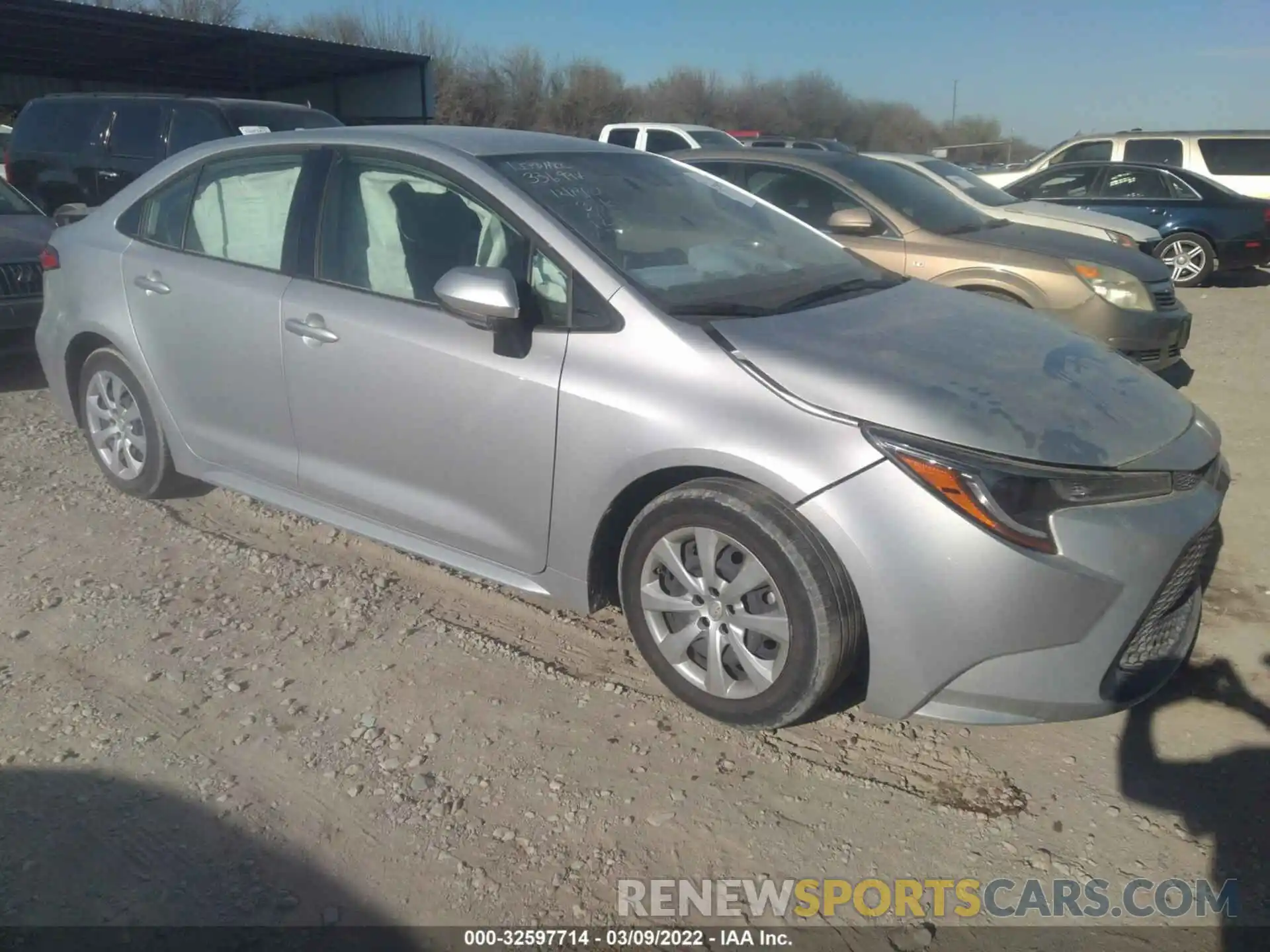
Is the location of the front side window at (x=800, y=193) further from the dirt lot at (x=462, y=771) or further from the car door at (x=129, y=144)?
the car door at (x=129, y=144)

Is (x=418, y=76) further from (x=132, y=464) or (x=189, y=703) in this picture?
(x=189, y=703)

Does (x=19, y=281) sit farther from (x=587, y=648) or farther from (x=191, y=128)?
(x=587, y=648)

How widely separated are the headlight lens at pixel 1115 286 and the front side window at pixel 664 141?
37.0ft

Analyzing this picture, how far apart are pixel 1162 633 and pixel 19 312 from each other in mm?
6884

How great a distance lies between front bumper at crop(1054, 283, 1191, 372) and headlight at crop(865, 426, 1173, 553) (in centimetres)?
409

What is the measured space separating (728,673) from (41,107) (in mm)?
11470

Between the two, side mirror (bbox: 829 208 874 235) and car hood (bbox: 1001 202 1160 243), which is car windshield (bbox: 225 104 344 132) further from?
car hood (bbox: 1001 202 1160 243)

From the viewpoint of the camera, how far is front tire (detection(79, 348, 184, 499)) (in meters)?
4.53

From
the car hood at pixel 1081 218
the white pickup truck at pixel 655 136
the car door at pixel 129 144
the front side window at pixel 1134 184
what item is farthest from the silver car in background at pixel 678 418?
the white pickup truck at pixel 655 136

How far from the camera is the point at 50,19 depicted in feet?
61.2

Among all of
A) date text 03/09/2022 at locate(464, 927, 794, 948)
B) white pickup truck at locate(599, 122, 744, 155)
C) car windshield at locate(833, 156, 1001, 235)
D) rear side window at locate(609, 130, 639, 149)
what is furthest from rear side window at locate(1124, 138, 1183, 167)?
date text 03/09/2022 at locate(464, 927, 794, 948)

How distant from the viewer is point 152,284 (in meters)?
4.32

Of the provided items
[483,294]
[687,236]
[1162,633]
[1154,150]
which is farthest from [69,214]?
[1154,150]

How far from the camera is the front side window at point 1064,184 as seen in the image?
12.7 metres
